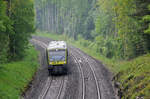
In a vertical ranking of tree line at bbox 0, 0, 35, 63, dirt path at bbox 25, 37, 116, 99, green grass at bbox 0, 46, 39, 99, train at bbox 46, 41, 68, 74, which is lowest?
dirt path at bbox 25, 37, 116, 99

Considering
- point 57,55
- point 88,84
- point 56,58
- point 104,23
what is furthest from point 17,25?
point 104,23

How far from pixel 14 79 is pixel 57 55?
5620 mm

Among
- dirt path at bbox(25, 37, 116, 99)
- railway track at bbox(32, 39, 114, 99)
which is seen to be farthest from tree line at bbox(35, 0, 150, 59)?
railway track at bbox(32, 39, 114, 99)

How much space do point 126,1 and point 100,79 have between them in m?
10.4

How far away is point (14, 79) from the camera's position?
1862 centimetres

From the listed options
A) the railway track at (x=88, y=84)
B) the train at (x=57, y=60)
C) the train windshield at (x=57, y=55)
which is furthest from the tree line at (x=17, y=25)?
the railway track at (x=88, y=84)

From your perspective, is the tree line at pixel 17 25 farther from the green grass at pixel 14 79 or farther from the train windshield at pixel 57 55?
the train windshield at pixel 57 55

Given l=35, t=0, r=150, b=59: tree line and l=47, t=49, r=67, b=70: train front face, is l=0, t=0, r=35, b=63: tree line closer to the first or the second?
l=47, t=49, r=67, b=70: train front face

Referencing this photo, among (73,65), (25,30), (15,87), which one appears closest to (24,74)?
(15,87)

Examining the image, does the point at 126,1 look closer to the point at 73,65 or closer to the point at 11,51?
the point at 73,65

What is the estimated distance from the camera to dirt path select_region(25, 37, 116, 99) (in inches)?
663

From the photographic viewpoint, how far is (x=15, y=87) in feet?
57.0

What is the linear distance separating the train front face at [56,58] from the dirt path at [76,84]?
4.60 ft

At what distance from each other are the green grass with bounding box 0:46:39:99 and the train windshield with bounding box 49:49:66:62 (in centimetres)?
323
